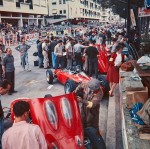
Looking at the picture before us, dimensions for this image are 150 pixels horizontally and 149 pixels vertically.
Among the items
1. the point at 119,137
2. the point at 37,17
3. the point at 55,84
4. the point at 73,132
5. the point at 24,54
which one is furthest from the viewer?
the point at 37,17

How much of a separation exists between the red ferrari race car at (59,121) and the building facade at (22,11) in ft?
162

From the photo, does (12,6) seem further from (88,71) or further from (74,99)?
(74,99)

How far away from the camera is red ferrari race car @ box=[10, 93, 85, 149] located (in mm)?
4918

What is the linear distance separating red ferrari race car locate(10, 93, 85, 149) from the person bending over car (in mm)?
1224

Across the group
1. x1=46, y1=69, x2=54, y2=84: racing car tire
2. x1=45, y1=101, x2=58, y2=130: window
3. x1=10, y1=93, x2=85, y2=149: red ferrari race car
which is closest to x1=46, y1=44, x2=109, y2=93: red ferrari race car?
x1=46, y1=69, x2=54, y2=84: racing car tire

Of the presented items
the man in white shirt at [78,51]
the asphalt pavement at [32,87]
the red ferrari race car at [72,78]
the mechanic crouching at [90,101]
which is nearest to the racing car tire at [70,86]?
the red ferrari race car at [72,78]

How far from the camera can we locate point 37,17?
73812 mm

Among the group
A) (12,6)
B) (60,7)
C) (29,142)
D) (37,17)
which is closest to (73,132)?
(29,142)

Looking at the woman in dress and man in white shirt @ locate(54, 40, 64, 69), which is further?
man in white shirt @ locate(54, 40, 64, 69)

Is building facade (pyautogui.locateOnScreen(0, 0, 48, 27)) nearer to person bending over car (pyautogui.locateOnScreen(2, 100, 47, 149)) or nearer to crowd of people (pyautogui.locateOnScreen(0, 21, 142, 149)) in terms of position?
crowd of people (pyautogui.locateOnScreen(0, 21, 142, 149))

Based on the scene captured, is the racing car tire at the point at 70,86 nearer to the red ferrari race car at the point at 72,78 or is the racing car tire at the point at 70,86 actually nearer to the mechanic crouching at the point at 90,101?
the red ferrari race car at the point at 72,78

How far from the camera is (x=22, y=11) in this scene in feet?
201

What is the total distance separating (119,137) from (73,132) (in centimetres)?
168

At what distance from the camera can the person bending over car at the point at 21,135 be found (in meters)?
3.59
